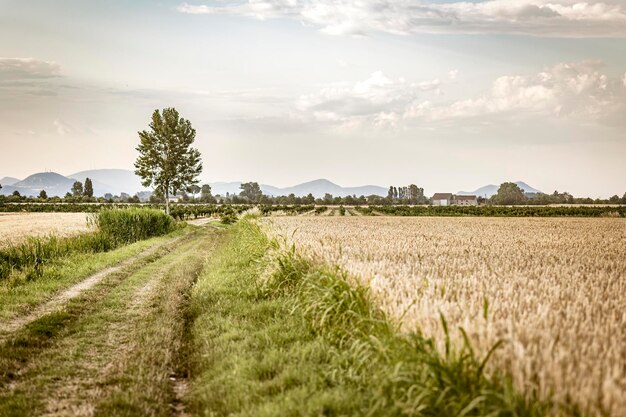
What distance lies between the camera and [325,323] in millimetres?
8203

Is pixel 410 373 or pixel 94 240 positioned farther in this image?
pixel 94 240

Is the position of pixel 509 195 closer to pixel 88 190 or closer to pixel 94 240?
pixel 88 190

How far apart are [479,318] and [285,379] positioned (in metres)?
2.79

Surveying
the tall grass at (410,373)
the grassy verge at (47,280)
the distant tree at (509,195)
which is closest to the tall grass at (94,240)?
the grassy verge at (47,280)

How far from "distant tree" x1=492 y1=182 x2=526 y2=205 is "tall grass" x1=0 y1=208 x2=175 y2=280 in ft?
396

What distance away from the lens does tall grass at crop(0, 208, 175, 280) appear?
19531 millimetres

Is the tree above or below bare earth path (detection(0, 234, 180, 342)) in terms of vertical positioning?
above

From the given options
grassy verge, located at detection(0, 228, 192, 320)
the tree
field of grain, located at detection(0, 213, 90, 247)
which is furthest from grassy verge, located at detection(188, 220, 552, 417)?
the tree

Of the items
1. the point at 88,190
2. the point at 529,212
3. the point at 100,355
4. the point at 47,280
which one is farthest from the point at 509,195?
the point at 100,355

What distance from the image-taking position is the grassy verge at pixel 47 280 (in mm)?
13273

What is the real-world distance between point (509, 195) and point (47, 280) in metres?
160

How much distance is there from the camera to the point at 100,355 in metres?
9.16

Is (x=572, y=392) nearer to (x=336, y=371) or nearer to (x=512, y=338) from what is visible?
(x=512, y=338)

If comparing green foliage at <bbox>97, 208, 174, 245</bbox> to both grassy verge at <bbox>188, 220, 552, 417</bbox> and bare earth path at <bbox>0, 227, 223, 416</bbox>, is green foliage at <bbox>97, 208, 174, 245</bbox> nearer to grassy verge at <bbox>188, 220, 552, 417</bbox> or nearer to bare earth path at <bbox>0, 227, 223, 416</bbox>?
bare earth path at <bbox>0, 227, 223, 416</bbox>
